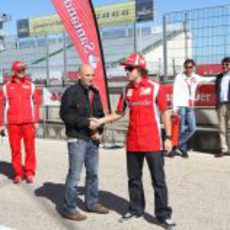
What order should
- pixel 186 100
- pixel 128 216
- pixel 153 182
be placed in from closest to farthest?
pixel 153 182 → pixel 128 216 → pixel 186 100

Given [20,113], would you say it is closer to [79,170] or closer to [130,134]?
[79,170]

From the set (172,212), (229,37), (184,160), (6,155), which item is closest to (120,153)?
(184,160)

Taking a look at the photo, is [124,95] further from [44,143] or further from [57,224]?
[44,143]

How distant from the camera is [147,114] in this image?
6.03m

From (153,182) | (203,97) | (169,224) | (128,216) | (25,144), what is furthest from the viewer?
(203,97)

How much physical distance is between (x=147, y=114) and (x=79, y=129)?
2.81 ft

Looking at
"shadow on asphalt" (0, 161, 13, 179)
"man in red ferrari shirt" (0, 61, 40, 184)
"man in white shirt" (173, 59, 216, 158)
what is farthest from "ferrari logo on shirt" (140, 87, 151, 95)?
"man in white shirt" (173, 59, 216, 158)

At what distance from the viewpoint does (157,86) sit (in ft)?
19.8

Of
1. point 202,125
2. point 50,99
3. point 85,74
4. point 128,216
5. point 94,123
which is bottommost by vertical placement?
point 128,216

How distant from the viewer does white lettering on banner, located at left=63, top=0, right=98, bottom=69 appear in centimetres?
1088

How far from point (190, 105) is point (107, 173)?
223cm

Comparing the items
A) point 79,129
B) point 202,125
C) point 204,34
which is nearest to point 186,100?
point 202,125

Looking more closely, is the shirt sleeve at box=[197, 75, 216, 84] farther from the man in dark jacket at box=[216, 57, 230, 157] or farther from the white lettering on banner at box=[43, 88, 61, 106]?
the white lettering on banner at box=[43, 88, 61, 106]

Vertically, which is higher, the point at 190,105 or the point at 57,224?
the point at 190,105
